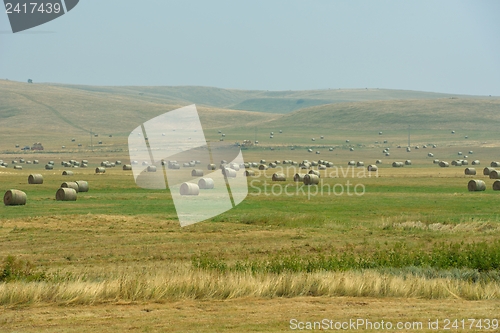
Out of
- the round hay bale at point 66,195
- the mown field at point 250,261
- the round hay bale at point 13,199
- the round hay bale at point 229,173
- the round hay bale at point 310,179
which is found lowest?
the round hay bale at point 229,173

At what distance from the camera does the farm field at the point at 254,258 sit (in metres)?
13.5

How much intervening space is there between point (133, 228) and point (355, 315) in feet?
57.8

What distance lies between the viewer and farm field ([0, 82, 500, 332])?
13.5 m

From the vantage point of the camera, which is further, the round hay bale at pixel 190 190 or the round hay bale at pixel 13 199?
the round hay bale at pixel 190 190

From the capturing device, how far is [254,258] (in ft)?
72.1

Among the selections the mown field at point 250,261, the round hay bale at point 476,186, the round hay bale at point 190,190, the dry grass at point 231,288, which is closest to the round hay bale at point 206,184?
the mown field at point 250,261

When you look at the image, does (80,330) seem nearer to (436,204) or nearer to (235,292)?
(235,292)

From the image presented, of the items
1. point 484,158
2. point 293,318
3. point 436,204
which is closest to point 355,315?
point 293,318

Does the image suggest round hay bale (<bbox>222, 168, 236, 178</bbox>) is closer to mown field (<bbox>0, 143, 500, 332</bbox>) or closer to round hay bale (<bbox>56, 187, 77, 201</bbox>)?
mown field (<bbox>0, 143, 500, 332</bbox>)

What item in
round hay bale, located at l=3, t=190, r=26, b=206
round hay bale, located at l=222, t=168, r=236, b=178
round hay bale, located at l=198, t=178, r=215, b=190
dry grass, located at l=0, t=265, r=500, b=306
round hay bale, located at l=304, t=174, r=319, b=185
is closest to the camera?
dry grass, located at l=0, t=265, r=500, b=306

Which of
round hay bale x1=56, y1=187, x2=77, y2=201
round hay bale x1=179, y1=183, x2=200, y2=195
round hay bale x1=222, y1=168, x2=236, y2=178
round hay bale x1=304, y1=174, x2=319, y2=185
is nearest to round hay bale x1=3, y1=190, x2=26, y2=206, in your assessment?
round hay bale x1=56, y1=187, x2=77, y2=201

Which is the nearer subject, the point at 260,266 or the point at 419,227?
Result: the point at 260,266

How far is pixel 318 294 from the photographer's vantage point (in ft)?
49.9

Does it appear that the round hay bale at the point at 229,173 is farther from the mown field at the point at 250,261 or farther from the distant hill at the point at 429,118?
the distant hill at the point at 429,118
